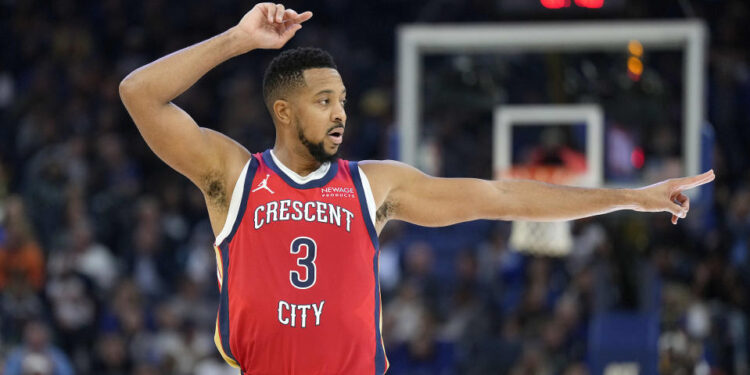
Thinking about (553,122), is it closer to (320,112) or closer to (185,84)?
(320,112)

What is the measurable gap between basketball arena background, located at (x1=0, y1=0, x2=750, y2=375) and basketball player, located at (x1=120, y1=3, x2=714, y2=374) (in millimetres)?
4734

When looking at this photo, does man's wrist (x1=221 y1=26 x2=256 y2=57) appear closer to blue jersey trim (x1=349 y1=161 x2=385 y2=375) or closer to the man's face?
the man's face

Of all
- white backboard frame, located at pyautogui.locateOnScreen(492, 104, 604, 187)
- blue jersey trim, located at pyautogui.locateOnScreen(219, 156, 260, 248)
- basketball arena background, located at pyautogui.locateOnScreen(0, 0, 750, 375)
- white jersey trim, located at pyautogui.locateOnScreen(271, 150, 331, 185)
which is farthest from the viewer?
basketball arena background, located at pyautogui.locateOnScreen(0, 0, 750, 375)

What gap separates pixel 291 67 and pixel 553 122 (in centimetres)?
543

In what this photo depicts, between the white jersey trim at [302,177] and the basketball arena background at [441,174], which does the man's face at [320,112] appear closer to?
the white jersey trim at [302,177]

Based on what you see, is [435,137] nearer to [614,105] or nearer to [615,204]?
[614,105]

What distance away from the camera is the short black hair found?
414 cm

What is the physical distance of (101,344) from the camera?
1094cm

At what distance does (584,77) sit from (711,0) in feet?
18.3

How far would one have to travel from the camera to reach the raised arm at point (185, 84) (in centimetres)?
387

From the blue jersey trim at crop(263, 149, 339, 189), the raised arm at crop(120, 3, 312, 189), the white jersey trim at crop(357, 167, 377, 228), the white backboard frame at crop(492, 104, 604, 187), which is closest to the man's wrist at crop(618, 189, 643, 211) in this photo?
the white jersey trim at crop(357, 167, 377, 228)

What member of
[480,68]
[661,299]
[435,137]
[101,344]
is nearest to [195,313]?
[101,344]

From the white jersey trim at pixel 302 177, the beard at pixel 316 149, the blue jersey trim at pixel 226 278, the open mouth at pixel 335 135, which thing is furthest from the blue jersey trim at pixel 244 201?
the open mouth at pixel 335 135

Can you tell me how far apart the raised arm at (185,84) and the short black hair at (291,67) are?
0.16m
